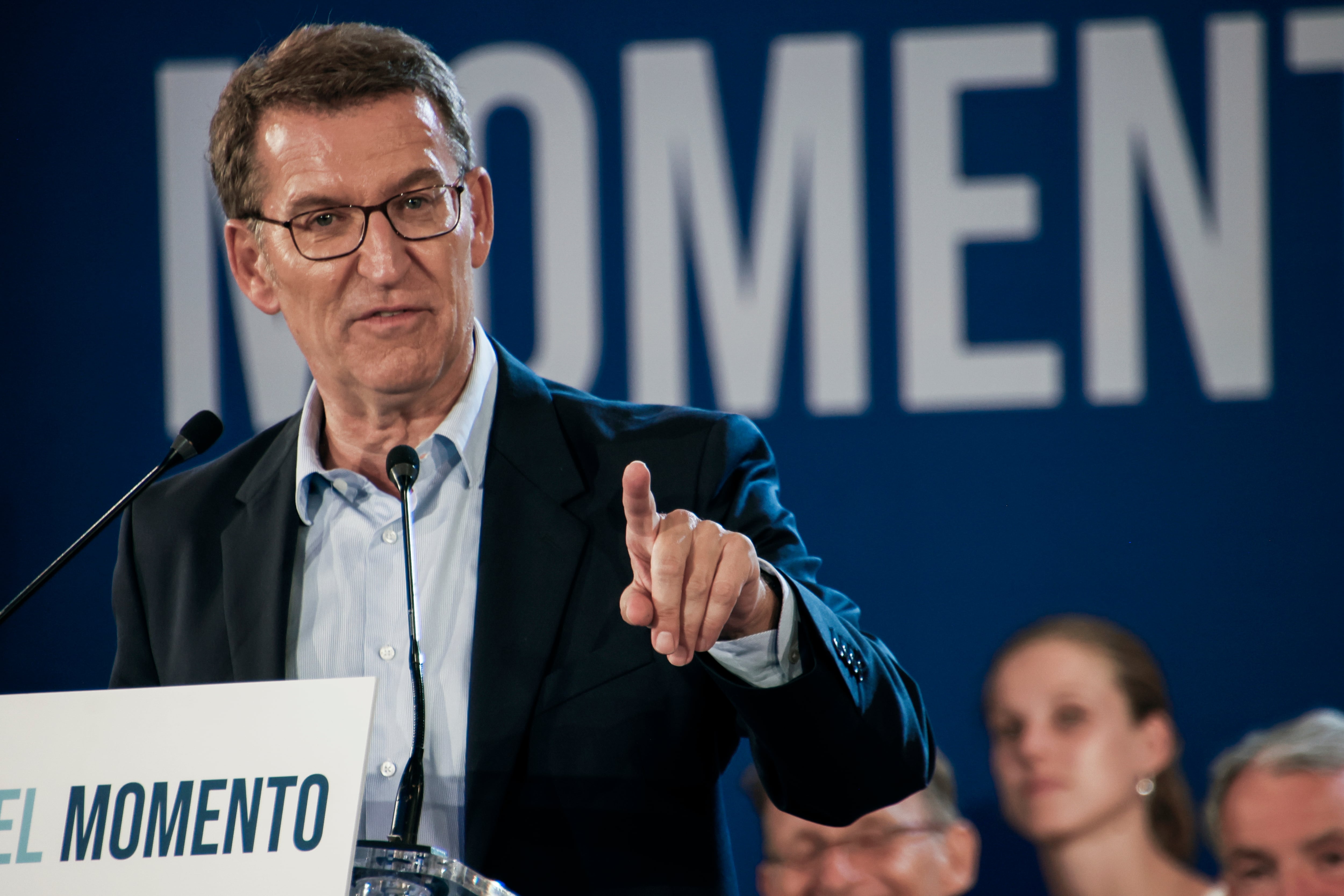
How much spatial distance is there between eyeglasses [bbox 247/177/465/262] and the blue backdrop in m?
1.48

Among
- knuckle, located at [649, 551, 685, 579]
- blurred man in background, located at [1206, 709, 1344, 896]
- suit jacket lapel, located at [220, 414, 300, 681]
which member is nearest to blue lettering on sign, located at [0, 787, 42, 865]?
suit jacket lapel, located at [220, 414, 300, 681]

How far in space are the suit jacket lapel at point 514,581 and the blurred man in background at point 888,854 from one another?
5.45ft

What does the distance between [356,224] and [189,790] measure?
0.81m

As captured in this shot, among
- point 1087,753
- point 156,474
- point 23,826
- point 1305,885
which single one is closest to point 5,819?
point 23,826

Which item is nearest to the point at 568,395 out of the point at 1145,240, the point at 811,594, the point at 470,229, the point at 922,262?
the point at 470,229

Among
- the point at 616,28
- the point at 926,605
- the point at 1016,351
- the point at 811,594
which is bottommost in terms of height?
the point at 926,605

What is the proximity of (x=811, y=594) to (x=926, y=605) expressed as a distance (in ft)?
5.92

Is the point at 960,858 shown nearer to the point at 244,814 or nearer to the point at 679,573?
the point at 679,573

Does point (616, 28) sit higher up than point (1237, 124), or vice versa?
point (616, 28)

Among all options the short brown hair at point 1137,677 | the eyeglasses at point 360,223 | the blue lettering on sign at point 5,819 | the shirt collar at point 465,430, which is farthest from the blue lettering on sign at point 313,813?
the short brown hair at point 1137,677

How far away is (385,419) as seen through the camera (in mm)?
1711

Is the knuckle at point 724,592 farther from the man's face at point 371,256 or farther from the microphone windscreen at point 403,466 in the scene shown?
the man's face at point 371,256

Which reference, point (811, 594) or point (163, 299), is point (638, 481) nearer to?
point (811, 594)

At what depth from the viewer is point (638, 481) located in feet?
3.70
